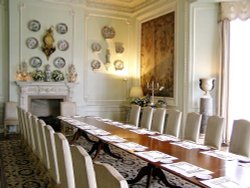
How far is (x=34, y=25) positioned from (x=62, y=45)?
35.6 inches

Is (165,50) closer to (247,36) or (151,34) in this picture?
(151,34)

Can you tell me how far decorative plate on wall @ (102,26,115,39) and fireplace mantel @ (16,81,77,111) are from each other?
183cm

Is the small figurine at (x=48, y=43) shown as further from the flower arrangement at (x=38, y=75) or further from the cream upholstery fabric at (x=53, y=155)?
the cream upholstery fabric at (x=53, y=155)

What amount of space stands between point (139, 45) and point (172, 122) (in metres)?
4.49

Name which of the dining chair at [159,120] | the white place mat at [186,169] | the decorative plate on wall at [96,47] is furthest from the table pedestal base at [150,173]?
the decorative plate on wall at [96,47]

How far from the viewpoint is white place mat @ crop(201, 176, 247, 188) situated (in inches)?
77.9

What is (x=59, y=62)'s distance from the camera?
312 inches

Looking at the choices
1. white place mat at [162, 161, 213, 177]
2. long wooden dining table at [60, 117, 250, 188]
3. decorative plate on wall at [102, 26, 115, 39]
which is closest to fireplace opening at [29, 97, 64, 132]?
decorative plate on wall at [102, 26, 115, 39]

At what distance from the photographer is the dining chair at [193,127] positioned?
4156mm

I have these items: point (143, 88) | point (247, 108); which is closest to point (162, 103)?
point (143, 88)

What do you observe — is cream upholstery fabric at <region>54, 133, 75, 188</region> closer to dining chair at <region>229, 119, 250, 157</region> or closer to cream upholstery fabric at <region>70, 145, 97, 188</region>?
cream upholstery fabric at <region>70, 145, 97, 188</region>

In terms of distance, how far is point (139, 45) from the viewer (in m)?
8.66

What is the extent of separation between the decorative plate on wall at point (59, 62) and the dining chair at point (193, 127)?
468cm

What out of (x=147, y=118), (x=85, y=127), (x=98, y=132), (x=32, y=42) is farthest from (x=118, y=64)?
(x=98, y=132)
